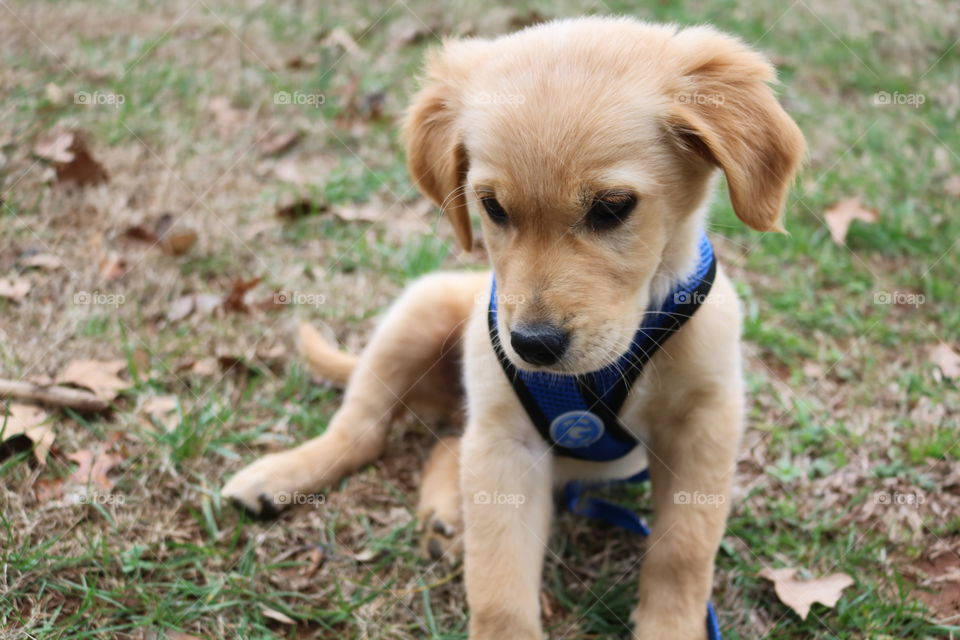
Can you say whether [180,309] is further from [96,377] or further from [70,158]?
[70,158]

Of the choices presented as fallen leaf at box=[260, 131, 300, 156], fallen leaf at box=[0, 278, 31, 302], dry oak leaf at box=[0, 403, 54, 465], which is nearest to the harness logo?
dry oak leaf at box=[0, 403, 54, 465]

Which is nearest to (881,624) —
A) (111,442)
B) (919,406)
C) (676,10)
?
(919,406)

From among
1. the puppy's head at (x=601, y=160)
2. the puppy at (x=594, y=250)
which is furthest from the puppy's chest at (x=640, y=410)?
the puppy's head at (x=601, y=160)

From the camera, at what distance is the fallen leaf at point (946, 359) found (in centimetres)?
332

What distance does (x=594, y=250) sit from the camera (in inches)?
81.1

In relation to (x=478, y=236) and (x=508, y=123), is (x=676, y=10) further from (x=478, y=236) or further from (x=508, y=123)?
(x=508, y=123)

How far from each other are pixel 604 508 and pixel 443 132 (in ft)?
4.60

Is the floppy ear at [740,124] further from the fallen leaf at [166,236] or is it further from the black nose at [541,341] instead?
the fallen leaf at [166,236]

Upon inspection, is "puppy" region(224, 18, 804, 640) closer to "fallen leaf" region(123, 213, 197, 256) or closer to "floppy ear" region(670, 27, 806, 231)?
"floppy ear" region(670, 27, 806, 231)

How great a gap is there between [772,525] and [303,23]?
4912 millimetres

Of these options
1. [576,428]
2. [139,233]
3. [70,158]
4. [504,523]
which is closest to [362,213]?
[139,233]

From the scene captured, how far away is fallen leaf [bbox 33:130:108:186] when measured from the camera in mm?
4168

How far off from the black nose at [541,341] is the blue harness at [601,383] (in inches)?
11.0

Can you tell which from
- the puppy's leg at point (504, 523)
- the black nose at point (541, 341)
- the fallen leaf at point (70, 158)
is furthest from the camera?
the fallen leaf at point (70, 158)
